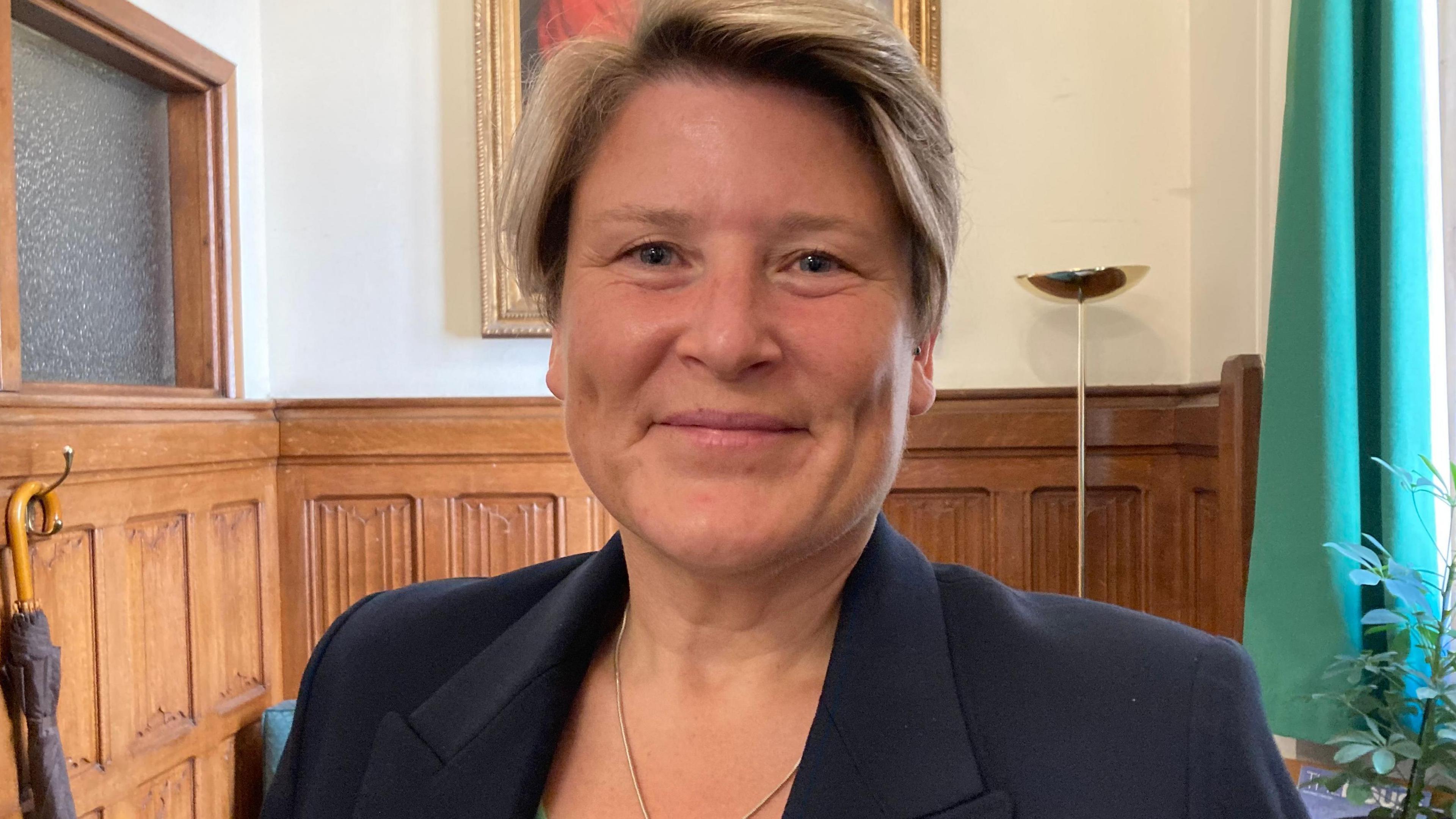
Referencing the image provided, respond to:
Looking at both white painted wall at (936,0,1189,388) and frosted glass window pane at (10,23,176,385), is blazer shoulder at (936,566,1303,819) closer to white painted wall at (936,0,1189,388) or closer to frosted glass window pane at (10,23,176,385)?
white painted wall at (936,0,1189,388)

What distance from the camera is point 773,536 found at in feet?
2.62

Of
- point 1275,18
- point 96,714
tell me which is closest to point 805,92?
point 1275,18

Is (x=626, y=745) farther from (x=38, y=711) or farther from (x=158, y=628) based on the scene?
(x=158, y=628)

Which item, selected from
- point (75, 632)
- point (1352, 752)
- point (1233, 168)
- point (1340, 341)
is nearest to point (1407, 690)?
point (1352, 752)

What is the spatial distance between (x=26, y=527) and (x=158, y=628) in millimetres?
566

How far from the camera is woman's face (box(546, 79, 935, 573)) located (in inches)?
31.1

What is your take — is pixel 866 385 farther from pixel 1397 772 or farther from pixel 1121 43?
pixel 1121 43

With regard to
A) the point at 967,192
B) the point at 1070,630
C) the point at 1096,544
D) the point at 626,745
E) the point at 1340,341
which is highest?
the point at 967,192

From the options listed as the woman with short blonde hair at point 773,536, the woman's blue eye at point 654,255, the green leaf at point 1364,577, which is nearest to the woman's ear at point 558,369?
the woman with short blonde hair at point 773,536

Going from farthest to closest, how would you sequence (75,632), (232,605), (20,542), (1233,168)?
(232,605)
(1233,168)
(75,632)
(20,542)

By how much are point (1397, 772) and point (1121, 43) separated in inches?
80.4

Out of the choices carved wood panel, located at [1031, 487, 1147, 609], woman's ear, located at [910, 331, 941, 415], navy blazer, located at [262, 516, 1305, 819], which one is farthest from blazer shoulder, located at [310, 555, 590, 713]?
carved wood panel, located at [1031, 487, 1147, 609]

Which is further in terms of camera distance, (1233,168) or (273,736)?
(273,736)

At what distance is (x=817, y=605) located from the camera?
2.93 ft
